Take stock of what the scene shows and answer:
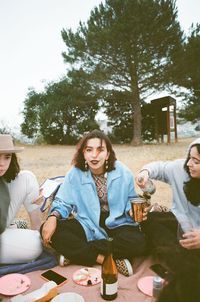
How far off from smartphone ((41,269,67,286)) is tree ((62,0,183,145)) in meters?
14.4

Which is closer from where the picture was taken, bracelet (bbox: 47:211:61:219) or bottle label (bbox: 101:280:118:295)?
bottle label (bbox: 101:280:118:295)

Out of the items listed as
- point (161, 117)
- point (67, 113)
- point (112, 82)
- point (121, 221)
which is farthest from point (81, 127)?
point (121, 221)

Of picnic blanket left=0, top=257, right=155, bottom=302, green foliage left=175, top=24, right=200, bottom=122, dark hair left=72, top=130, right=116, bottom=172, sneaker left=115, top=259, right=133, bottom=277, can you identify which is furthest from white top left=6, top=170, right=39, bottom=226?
green foliage left=175, top=24, right=200, bottom=122

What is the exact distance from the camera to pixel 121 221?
3.40m

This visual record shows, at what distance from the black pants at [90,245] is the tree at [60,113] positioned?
50.3 ft

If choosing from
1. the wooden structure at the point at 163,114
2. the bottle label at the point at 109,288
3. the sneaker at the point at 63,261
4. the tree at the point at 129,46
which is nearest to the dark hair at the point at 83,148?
the sneaker at the point at 63,261

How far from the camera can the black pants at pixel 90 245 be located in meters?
3.12

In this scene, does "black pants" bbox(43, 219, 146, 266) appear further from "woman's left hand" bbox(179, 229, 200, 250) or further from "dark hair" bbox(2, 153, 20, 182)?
"dark hair" bbox(2, 153, 20, 182)

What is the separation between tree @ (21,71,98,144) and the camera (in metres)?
18.5

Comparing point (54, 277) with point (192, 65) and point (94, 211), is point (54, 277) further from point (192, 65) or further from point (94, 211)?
point (192, 65)

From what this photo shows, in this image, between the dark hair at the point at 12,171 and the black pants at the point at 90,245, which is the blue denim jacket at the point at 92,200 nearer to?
the black pants at the point at 90,245

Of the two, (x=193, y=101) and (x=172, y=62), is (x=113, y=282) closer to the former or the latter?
(x=172, y=62)

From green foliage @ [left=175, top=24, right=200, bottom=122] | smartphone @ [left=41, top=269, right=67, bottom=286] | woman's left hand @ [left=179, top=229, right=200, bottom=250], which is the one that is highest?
green foliage @ [left=175, top=24, right=200, bottom=122]

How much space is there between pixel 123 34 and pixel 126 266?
575 inches
